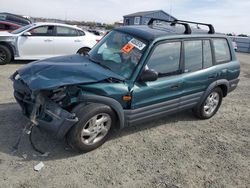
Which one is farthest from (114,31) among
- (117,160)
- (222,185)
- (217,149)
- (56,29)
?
(56,29)

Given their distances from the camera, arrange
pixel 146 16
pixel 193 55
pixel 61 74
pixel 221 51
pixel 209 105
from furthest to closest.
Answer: pixel 146 16 → pixel 209 105 → pixel 221 51 → pixel 193 55 → pixel 61 74

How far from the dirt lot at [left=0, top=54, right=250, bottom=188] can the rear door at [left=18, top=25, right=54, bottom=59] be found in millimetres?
4041

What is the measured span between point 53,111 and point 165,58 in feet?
6.46

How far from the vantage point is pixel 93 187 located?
3.00m

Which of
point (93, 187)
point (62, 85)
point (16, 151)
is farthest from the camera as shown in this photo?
point (16, 151)

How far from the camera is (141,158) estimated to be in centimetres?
369

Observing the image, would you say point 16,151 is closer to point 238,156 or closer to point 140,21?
point 238,156

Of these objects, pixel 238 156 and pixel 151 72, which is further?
pixel 238 156

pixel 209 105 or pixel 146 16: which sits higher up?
pixel 146 16

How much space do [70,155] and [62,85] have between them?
102cm

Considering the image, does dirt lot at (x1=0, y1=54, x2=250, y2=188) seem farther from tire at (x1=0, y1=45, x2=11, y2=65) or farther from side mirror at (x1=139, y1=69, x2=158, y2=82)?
tire at (x1=0, y1=45, x2=11, y2=65)

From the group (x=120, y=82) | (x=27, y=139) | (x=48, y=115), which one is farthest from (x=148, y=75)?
(x=27, y=139)

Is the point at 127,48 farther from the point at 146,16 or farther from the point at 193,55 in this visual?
the point at 146,16

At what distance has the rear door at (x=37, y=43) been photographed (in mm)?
8570
